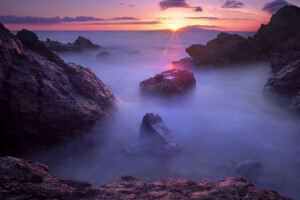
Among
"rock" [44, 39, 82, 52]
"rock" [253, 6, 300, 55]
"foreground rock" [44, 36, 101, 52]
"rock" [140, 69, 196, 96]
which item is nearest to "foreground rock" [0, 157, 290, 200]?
"rock" [140, 69, 196, 96]

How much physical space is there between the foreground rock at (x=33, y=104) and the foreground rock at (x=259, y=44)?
1645 cm

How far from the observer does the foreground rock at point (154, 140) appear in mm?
5980

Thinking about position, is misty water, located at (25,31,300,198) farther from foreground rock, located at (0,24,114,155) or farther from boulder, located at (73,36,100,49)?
boulder, located at (73,36,100,49)

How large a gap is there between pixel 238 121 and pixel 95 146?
20.8 ft

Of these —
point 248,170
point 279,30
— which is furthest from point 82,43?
point 248,170

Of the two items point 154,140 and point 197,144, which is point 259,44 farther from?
point 154,140

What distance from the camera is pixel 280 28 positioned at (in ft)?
65.4

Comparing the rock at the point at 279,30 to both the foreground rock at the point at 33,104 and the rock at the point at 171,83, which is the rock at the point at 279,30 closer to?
the rock at the point at 171,83

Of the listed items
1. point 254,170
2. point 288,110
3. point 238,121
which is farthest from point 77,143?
point 288,110

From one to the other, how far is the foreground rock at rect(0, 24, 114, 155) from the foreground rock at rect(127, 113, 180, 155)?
5.58 ft

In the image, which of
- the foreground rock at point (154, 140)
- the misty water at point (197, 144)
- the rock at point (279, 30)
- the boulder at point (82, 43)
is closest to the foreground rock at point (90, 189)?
the misty water at point (197, 144)

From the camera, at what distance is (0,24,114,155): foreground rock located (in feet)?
15.7

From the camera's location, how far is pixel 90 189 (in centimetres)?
258

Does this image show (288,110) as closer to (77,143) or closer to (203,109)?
(203,109)
